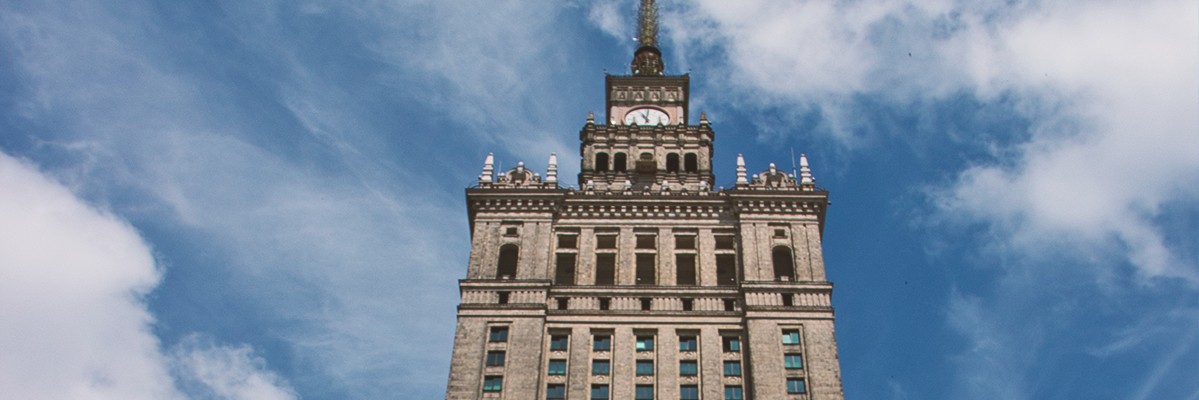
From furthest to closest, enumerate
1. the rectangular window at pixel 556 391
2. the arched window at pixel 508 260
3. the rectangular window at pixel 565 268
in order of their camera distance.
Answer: the rectangular window at pixel 565 268 → the arched window at pixel 508 260 → the rectangular window at pixel 556 391

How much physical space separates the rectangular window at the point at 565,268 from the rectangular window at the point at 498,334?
23.2 feet

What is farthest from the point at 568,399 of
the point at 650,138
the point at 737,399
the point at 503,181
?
the point at 650,138

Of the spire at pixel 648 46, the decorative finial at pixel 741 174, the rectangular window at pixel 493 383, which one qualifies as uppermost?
the spire at pixel 648 46

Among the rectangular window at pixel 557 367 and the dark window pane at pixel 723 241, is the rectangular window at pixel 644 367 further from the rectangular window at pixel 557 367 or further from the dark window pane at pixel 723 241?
the dark window pane at pixel 723 241

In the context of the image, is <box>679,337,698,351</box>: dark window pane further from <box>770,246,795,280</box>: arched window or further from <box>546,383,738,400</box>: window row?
<box>770,246,795,280</box>: arched window

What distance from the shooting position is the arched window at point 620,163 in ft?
259

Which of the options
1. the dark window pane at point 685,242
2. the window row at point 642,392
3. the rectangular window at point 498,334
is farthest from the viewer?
the dark window pane at point 685,242

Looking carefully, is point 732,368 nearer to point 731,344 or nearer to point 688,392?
point 731,344

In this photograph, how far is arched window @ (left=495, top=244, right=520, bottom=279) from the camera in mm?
69875

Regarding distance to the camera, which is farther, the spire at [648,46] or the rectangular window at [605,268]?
the spire at [648,46]

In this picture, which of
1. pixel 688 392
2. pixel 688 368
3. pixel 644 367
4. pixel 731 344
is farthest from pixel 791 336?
pixel 644 367

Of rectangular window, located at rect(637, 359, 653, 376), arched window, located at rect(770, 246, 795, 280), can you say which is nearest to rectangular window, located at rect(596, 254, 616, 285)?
rectangular window, located at rect(637, 359, 653, 376)

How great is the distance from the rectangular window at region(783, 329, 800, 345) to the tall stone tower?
86mm

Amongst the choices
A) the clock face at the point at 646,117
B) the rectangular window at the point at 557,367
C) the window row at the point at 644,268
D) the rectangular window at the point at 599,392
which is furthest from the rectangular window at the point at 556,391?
the clock face at the point at 646,117
